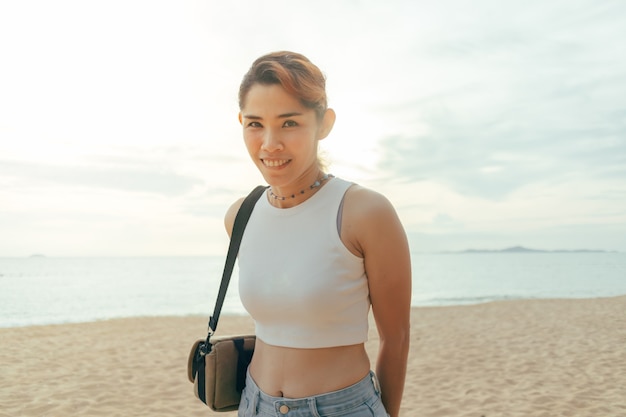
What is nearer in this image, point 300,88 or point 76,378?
point 300,88

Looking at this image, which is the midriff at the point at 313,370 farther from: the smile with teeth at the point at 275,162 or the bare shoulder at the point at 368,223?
the smile with teeth at the point at 275,162

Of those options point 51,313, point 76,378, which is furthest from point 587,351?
point 51,313

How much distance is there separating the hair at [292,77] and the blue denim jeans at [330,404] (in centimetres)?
87

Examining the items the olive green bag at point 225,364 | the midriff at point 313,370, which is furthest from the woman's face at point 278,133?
the midriff at point 313,370

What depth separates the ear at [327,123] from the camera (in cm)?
181

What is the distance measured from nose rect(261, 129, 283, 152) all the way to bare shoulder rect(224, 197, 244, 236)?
1.50 ft

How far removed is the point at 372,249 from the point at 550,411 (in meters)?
6.37

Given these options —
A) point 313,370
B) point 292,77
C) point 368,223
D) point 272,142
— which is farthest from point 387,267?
point 292,77

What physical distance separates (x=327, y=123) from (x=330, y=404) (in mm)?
904

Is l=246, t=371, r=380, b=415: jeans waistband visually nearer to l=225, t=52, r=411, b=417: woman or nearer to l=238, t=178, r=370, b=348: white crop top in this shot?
l=225, t=52, r=411, b=417: woman

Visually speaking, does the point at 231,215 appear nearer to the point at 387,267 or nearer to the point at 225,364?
the point at 225,364

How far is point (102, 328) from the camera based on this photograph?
14672 millimetres

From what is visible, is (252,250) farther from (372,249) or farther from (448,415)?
(448,415)

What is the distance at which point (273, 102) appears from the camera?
5.48 feet
